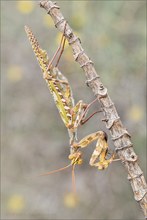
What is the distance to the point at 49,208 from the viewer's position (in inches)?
165

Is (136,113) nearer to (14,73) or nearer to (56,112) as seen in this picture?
(56,112)

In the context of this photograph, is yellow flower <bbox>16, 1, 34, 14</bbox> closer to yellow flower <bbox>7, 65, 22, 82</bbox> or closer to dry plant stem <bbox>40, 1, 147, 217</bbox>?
yellow flower <bbox>7, 65, 22, 82</bbox>

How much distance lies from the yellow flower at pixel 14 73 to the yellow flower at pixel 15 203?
960mm

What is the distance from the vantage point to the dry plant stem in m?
1.80

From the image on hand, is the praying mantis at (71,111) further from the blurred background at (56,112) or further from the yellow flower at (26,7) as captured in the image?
the yellow flower at (26,7)

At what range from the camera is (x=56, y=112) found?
4367 millimetres

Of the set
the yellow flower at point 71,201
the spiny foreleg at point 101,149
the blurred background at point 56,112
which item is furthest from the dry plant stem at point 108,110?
the yellow flower at point 71,201

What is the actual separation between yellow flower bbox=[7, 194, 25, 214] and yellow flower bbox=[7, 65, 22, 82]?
96cm

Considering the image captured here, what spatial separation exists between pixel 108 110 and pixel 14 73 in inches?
102

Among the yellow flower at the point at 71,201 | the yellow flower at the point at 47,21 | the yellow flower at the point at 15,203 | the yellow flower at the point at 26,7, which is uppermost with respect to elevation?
the yellow flower at the point at 26,7

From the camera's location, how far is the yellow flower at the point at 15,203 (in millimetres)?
4250

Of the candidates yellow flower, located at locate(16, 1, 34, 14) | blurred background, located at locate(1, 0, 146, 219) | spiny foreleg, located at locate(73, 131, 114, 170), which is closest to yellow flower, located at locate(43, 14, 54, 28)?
blurred background, located at locate(1, 0, 146, 219)

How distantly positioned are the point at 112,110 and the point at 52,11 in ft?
1.31

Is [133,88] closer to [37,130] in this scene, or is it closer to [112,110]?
[37,130]
